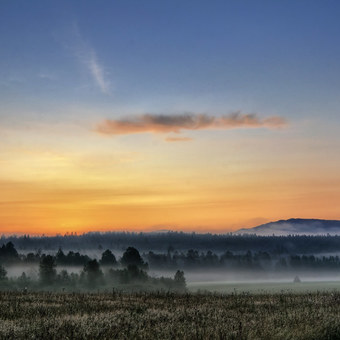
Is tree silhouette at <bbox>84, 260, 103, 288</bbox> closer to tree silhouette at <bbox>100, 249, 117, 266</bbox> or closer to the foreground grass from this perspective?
tree silhouette at <bbox>100, 249, 117, 266</bbox>

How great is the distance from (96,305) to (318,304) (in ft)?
28.7

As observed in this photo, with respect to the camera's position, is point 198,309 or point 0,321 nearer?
point 0,321

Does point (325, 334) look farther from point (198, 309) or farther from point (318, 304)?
point (318, 304)

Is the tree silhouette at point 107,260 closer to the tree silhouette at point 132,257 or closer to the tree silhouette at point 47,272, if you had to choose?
the tree silhouette at point 132,257

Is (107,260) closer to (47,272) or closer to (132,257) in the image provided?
(132,257)

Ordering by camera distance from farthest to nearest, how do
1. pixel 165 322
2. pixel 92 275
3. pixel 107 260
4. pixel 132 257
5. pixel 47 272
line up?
pixel 107 260, pixel 132 257, pixel 47 272, pixel 92 275, pixel 165 322

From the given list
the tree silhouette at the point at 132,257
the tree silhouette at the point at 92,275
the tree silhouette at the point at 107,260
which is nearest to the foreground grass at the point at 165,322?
the tree silhouette at the point at 92,275

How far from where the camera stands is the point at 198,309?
16.4 m

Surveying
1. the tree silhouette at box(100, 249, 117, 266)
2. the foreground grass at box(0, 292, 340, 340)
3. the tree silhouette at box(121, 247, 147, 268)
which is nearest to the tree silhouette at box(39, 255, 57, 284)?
the tree silhouette at box(100, 249, 117, 266)

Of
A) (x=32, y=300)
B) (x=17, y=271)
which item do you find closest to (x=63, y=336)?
(x=32, y=300)

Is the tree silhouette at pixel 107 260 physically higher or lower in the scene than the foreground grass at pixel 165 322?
lower

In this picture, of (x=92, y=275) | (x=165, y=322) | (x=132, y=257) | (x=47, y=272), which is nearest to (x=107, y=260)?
(x=132, y=257)

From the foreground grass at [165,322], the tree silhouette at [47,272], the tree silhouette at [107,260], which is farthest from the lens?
the tree silhouette at [107,260]

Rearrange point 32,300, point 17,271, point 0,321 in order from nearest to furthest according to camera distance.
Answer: point 0,321, point 32,300, point 17,271
